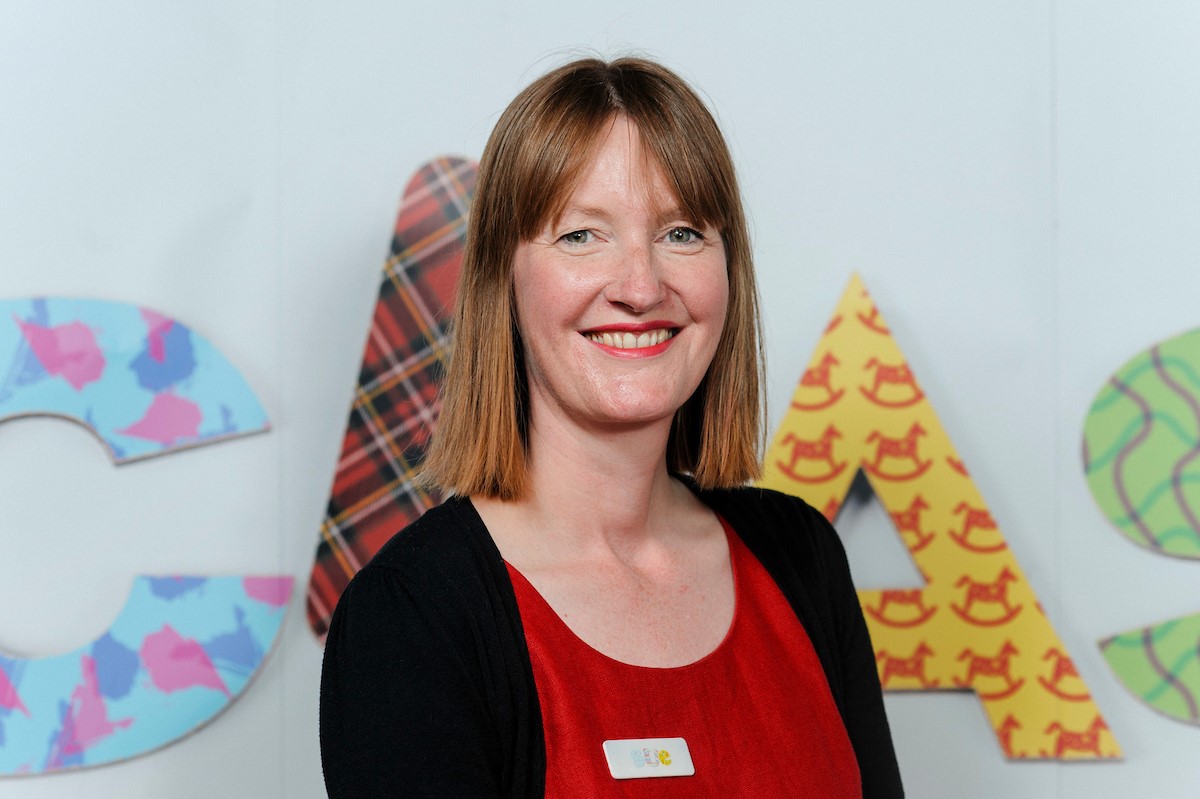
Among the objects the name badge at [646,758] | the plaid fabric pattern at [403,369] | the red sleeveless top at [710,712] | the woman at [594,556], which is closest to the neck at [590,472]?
the woman at [594,556]

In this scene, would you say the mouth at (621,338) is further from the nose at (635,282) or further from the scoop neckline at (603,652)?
the scoop neckline at (603,652)

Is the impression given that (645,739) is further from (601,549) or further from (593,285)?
(593,285)

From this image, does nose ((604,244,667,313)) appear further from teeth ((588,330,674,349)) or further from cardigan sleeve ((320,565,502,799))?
cardigan sleeve ((320,565,502,799))

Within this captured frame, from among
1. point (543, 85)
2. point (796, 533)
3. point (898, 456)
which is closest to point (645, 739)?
point (796, 533)

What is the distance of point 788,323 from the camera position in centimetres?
192

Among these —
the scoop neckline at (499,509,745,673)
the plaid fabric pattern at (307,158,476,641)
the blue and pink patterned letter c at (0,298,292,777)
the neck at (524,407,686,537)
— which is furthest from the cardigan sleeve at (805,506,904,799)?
the blue and pink patterned letter c at (0,298,292,777)

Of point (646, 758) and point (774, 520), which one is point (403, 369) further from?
point (646, 758)

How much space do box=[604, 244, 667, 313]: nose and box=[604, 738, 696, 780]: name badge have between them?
1.23ft

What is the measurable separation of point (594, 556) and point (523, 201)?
334 millimetres

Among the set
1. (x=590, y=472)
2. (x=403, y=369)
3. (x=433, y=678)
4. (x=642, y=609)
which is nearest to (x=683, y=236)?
(x=590, y=472)

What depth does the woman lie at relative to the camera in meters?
0.98

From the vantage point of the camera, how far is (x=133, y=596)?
5.75 feet

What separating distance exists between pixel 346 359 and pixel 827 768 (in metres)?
1.03

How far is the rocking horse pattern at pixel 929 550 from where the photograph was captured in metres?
1.87
